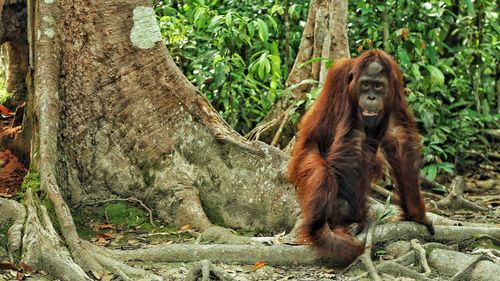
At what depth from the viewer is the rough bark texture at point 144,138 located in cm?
482

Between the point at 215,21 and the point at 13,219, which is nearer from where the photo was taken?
the point at 13,219

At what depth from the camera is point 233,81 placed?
6816mm

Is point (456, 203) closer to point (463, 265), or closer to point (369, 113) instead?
point (369, 113)

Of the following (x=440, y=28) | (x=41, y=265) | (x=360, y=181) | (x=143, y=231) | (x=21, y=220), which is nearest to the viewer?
(x=41, y=265)

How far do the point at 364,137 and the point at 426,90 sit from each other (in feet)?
8.86

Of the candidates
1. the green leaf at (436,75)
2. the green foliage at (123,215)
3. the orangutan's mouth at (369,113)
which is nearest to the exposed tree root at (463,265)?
the orangutan's mouth at (369,113)

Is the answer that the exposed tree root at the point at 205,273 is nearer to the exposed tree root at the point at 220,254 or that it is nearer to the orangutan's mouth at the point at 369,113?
the exposed tree root at the point at 220,254

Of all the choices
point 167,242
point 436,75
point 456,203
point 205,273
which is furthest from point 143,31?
point 456,203

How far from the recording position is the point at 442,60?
7.41m

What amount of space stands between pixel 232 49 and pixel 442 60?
2163 mm

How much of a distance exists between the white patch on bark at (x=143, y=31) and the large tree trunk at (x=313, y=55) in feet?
4.21

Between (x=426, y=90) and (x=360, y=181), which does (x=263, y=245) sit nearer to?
(x=360, y=181)

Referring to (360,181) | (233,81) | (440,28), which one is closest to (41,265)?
(360,181)

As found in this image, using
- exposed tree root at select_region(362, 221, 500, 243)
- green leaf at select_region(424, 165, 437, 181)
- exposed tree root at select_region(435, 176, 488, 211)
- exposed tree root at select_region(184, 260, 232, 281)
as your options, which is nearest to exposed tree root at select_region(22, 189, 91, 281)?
exposed tree root at select_region(184, 260, 232, 281)
